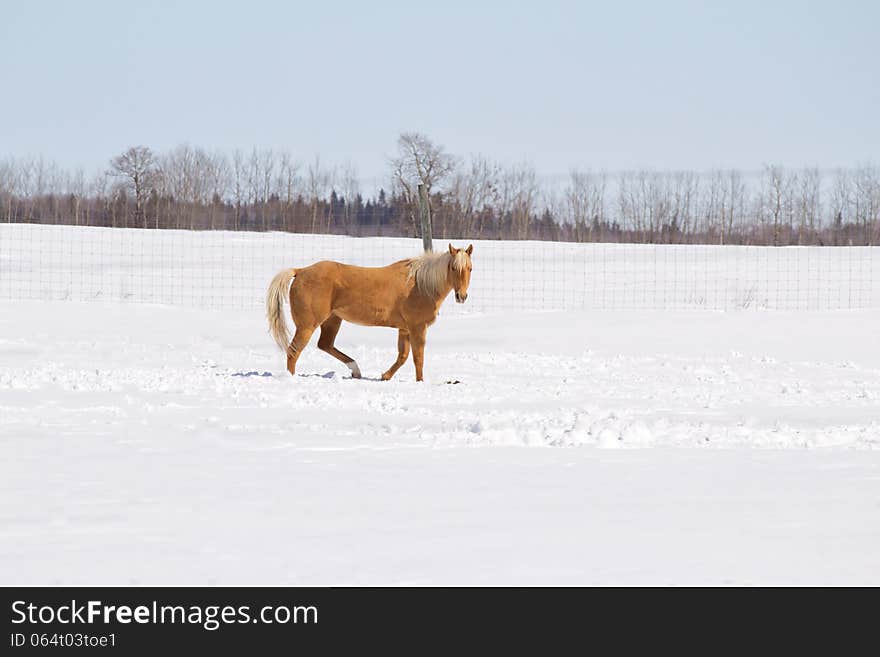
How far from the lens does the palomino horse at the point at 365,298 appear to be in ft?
31.6

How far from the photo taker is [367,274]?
9766 millimetres

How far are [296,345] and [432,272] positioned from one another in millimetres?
1434

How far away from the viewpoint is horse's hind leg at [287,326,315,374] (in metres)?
9.64

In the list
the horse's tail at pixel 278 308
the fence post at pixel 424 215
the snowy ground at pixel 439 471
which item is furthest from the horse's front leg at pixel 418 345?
the fence post at pixel 424 215

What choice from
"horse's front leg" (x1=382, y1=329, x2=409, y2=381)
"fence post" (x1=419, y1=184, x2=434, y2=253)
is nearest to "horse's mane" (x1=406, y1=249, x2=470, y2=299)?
"horse's front leg" (x1=382, y1=329, x2=409, y2=381)

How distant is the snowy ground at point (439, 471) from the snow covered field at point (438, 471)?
0.06ft

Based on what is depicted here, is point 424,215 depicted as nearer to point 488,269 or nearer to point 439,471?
point 488,269

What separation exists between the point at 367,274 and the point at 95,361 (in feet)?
10.1

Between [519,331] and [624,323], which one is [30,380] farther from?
Result: [624,323]

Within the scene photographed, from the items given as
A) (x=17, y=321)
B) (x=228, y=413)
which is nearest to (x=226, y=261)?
(x=17, y=321)

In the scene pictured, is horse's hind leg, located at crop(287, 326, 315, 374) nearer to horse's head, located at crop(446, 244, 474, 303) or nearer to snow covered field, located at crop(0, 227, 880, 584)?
snow covered field, located at crop(0, 227, 880, 584)

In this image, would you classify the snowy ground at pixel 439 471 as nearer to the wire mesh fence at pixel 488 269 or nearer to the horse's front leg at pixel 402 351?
the horse's front leg at pixel 402 351

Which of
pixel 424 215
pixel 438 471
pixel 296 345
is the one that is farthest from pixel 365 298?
pixel 424 215
